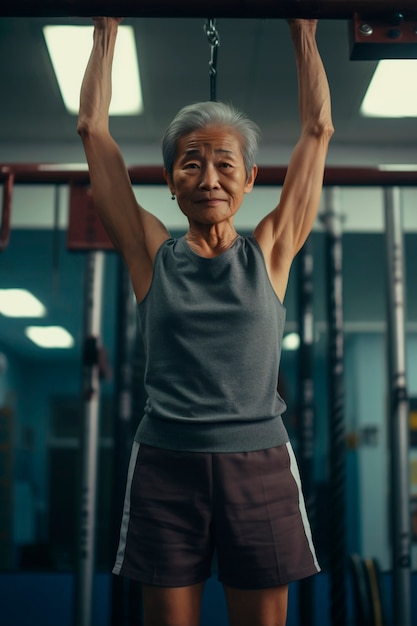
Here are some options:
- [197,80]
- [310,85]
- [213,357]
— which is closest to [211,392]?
[213,357]

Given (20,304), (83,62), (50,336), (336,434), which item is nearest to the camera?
(336,434)

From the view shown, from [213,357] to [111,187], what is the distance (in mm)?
359

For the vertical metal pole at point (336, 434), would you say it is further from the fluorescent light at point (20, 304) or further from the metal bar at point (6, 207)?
the fluorescent light at point (20, 304)

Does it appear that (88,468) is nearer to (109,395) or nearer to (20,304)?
(20,304)

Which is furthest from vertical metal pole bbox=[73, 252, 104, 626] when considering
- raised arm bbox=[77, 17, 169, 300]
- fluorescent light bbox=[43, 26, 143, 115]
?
fluorescent light bbox=[43, 26, 143, 115]

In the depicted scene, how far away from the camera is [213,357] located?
1062 mm

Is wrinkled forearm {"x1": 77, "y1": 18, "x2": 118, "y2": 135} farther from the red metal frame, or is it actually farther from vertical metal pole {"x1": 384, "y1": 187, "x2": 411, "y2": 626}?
vertical metal pole {"x1": 384, "y1": 187, "x2": 411, "y2": 626}

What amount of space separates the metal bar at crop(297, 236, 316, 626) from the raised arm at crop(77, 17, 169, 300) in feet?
2.64

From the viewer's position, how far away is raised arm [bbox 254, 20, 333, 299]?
46.3 inches

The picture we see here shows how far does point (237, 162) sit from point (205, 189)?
8 centimetres

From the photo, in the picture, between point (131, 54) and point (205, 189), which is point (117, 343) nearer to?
point (205, 189)

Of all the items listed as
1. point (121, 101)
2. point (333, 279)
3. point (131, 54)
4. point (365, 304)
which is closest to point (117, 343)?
point (333, 279)

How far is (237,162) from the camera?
3.72ft

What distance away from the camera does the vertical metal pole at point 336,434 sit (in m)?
1.68
